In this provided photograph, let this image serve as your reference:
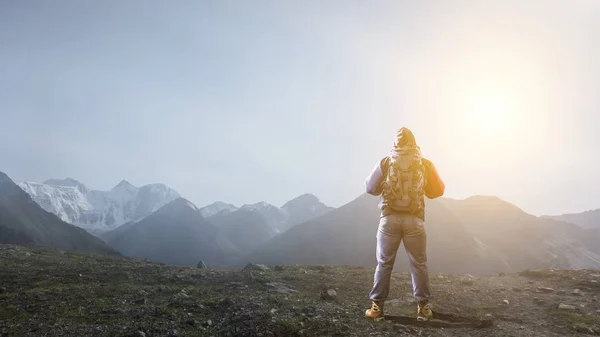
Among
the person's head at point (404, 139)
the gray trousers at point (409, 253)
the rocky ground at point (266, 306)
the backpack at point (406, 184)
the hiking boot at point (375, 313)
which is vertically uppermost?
the person's head at point (404, 139)

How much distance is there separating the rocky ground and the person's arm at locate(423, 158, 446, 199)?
370 cm

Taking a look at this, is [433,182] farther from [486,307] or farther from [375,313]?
[486,307]

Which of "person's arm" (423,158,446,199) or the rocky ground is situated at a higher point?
"person's arm" (423,158,446,199)

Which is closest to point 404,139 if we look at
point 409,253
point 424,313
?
point 409,253

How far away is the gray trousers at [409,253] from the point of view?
Answer: 9.62 m

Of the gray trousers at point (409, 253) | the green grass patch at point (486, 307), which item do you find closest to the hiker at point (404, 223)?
the gray trousers at point (409, 253)

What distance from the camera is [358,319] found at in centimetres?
998

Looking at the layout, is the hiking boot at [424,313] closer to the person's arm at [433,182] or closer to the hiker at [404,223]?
the hiker at [404,223]

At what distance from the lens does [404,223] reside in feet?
31.7

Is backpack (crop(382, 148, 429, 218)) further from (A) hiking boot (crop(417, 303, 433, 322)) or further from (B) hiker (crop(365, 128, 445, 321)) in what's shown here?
(A) hiking boot (crop(417, 303, 433, 322))

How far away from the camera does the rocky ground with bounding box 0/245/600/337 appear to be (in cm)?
909

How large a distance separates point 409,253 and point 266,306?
5299mm

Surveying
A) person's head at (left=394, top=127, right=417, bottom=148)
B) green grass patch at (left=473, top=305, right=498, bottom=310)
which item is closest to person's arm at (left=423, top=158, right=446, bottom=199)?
person's head at (left=394, top=127, right=417, bottom=148)

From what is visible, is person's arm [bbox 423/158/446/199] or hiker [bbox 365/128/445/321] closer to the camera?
hiker [bbox 365/128/445/321]
